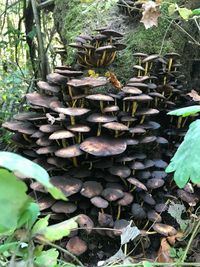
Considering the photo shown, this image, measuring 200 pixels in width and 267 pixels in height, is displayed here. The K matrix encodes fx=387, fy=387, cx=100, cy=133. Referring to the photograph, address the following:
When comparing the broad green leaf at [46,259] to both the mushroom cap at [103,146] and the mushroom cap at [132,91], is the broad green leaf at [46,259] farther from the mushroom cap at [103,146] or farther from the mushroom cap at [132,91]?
the mushroom cap at [132,91]

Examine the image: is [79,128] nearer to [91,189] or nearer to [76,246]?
[91,189]

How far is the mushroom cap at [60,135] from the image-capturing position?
214 centimetres

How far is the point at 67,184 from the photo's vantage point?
2.19 m

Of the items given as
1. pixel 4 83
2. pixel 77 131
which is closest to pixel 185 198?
pixel 77 131

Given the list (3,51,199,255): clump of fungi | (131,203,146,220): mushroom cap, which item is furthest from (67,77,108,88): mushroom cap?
(131,203,146,220): mushroom cap

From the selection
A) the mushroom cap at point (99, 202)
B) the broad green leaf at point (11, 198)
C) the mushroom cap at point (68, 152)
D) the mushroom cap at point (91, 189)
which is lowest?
the mushroom cap at point (99, 202)

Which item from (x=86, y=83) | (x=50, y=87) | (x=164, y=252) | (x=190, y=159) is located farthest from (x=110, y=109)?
(x=190, y=159)

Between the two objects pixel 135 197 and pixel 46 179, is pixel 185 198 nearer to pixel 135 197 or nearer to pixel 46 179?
pixel 135 197

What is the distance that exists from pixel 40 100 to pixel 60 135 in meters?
0.39

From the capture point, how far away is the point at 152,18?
2.58 m

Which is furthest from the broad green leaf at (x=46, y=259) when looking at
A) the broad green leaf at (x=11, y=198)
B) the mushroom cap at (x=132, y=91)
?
the mushroom cap at (x=132, y=91)

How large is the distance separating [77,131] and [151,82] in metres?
0.76

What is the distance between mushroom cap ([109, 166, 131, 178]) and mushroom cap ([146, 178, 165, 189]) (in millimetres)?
155

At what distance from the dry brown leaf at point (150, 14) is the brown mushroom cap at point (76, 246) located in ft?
4.61
